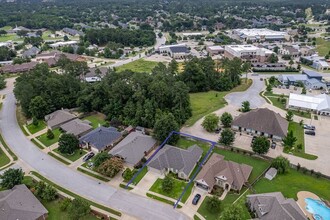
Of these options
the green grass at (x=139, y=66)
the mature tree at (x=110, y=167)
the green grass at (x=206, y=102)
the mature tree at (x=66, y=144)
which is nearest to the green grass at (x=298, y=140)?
the green grass at (x=206, y=102)

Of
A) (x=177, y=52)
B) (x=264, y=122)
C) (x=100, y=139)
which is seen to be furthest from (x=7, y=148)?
(x=177, y=52)

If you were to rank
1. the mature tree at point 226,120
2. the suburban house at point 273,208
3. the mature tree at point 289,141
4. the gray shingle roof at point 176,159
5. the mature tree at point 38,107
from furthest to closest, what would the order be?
the mature tree at point 38,107 → the mature tree at point 226,120 → the mature tree at point 289,141 → the gray shingle roof at point 176,159 → the suburban house at point 273,208

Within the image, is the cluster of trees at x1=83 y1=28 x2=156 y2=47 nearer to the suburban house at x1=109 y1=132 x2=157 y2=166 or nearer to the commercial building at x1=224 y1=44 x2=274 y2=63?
the commercial building at x1=224 y1=44 x2=274 y2=63

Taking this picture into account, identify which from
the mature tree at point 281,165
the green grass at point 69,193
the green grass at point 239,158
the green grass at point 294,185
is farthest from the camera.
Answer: the green grass at point 239,158

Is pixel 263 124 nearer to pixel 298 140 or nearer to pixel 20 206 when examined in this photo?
pixel 298 140

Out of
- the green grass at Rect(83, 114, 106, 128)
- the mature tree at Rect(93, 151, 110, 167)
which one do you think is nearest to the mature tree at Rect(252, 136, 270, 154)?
the mature tree at Rect(93, 151, 110, 167)

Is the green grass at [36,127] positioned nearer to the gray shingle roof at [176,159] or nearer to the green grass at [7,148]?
the green grass at [7,148]
